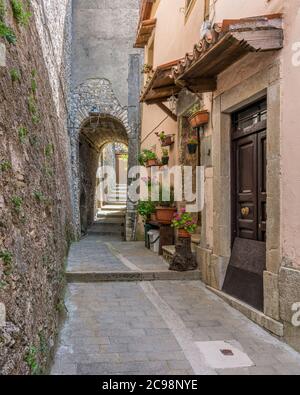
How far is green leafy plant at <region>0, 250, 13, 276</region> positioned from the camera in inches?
87.9

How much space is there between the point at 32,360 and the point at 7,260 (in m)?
0.73

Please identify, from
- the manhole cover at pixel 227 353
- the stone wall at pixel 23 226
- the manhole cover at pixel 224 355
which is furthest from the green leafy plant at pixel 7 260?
the manhole cover at pixel 227 353

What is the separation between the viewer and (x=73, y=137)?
12.6m

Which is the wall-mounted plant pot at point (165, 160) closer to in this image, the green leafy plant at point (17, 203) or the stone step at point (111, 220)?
the green leafy plant at point (17, 203)

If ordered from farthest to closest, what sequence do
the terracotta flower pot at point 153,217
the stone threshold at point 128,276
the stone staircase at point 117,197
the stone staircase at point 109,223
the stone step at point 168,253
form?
the stone staircase at point 117,197 → the stone staircase at point 109,223 → the terracotta flower pot at point 153,217 → the stone step at point 168,253 → the stone threshold at point 128,276

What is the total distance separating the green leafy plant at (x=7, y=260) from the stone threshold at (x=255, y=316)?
2881 millimetres

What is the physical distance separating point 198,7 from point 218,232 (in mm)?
4227

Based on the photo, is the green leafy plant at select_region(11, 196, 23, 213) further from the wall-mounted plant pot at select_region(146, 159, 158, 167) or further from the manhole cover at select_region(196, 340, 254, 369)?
the wall-mounted plant pot at select_region(146, 159, 158, 167)

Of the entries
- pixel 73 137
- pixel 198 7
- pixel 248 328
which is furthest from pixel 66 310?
pixel 73 137

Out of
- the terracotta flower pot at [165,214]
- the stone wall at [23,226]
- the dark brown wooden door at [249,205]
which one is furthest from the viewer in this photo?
the terracotta flower pot at [165,214]

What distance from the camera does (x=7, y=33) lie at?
309 cm

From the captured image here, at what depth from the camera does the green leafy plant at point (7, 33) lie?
2990mm

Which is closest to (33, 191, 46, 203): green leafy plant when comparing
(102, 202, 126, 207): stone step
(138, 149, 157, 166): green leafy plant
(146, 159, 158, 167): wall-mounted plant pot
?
(146, 159, 158, 167): wall-mounted plant pot

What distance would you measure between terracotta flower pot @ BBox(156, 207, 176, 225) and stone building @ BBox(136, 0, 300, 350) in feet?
6.91
